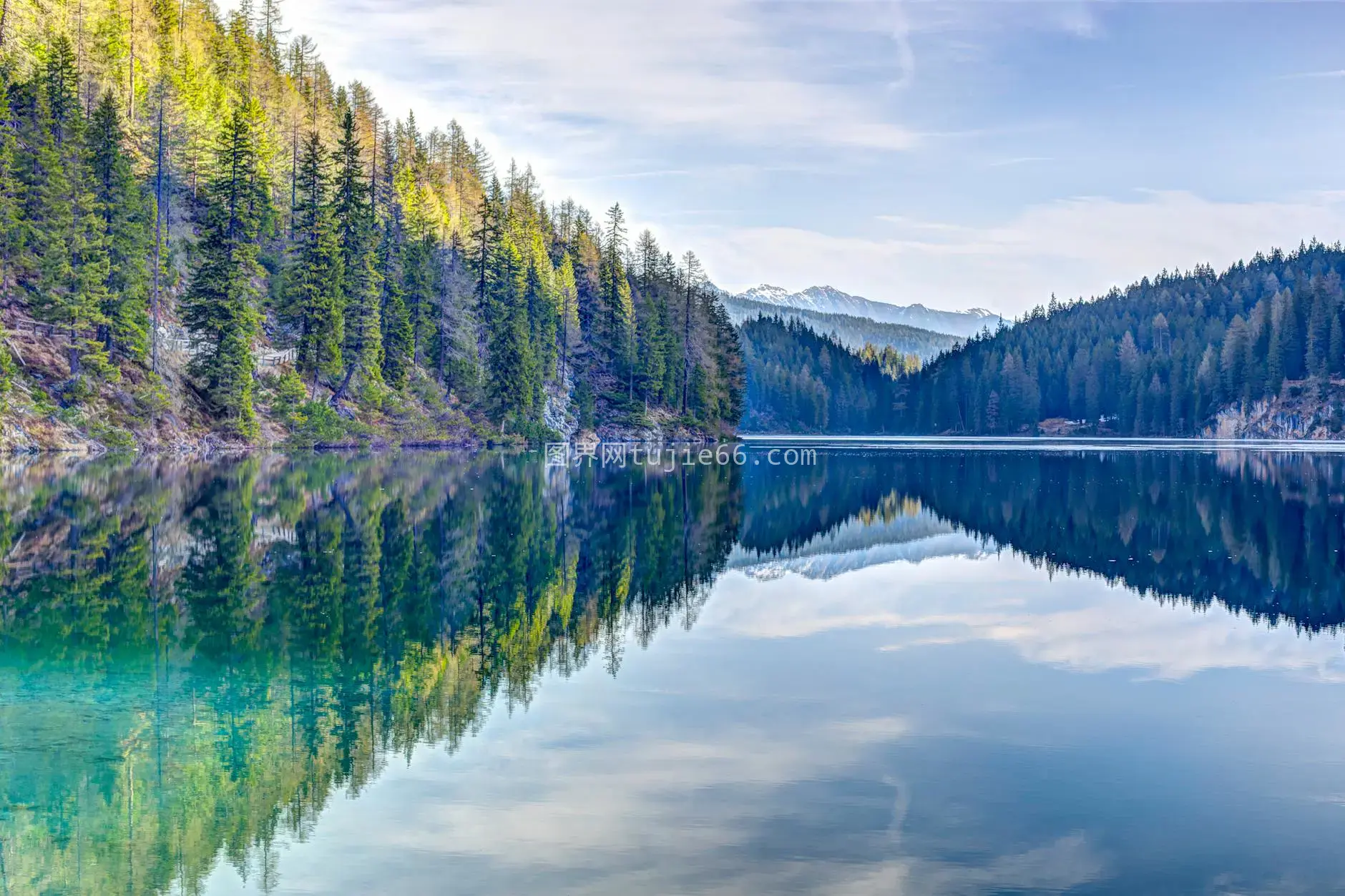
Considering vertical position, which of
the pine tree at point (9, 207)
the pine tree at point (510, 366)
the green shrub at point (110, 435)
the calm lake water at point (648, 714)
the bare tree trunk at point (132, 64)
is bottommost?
the calm lake water at point (648, 714)

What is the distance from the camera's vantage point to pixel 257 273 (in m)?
81.4

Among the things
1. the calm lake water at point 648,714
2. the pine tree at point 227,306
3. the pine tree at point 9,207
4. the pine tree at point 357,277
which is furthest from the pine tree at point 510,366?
the calm lake water at point 648,714

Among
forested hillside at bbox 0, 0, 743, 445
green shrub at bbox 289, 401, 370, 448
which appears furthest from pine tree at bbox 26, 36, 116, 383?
green shrub at bbox 289, 401, 370, 448

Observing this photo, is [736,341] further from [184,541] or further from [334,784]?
[334,784]

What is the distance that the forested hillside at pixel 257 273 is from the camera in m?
61.6

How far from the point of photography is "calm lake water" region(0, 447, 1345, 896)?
8891 millimetres

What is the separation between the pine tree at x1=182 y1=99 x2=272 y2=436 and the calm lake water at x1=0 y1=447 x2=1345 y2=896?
40795 mm

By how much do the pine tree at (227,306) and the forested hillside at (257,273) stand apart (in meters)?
0.15

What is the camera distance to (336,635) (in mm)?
16594

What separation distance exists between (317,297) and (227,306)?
8.76 m

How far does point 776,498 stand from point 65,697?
124ft

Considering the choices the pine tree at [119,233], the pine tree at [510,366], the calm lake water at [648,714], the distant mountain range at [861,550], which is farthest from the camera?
the pine tree at [510,366]

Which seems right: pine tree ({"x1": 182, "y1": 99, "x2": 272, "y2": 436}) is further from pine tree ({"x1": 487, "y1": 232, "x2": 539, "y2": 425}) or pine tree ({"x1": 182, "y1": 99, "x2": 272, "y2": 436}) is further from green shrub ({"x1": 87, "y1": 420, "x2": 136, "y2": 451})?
pine tree ({"x1": 487, "y1": 232, "x2": 539, "y2": 425})

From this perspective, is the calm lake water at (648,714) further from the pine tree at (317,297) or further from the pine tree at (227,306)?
the pine tree at (317,297)
